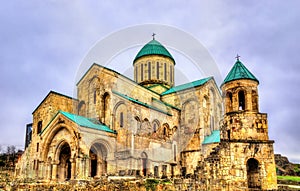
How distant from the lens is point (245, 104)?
17156 millimetres

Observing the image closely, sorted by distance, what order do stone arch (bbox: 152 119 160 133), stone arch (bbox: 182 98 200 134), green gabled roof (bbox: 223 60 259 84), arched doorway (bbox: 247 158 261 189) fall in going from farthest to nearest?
stone arch (bbox: 182 98 200 134), stone arch (bbox: 152 119 160 133), green gabled roof (bbox: 223 60 259 84), arched doorway (bbox: 247 158 261 189)

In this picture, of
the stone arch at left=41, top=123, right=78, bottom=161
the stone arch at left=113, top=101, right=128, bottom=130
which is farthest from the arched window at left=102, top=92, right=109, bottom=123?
the stone arch at left=41, top=123, right=78, bottom=161

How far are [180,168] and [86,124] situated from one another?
32.9 feet

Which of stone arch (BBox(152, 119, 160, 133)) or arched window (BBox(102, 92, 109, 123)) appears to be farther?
stone arch (BBox(152, 119, 160, 133))

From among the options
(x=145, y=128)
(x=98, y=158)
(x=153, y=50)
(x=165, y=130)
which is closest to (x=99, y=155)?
(x=98, y=158)

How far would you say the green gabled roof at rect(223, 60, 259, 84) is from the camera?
17.5 metres

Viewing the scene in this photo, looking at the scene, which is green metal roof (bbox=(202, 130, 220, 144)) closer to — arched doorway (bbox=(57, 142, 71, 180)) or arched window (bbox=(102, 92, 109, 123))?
arched window (bbox=(102, 92, 109, 123))

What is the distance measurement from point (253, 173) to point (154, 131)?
8.79 meters

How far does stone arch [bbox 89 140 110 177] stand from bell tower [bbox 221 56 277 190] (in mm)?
7950

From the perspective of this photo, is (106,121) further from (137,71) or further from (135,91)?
(137,71)

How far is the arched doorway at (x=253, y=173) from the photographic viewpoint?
633 inches

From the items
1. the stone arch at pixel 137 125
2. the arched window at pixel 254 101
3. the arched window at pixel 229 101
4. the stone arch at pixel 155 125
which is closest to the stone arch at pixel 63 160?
the stone arch at pixel 137 125

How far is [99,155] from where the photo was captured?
19859mm

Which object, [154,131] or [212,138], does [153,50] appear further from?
[212,138]
